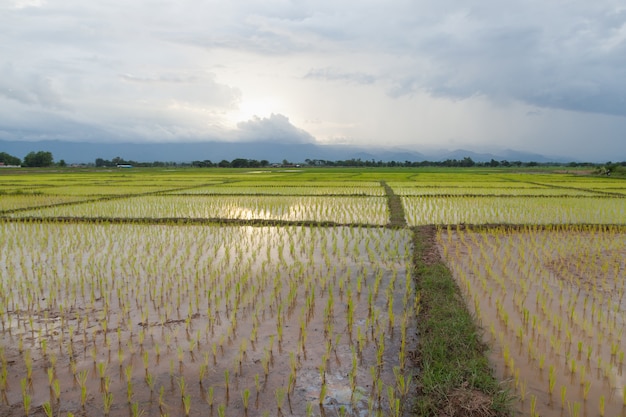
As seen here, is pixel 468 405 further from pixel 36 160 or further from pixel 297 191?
pixel 36 160

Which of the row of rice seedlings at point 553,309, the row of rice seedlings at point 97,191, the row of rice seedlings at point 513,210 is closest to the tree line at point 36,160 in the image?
the row of rice seedlings at point 97,191

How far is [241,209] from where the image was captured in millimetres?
11375

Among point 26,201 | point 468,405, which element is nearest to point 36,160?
point 26,201

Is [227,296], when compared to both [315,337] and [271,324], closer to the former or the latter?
[271,324]

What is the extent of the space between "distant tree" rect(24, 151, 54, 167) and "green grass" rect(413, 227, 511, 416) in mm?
69143

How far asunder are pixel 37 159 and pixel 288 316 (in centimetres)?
6896

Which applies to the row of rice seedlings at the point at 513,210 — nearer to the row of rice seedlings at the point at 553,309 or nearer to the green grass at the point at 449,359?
the row of rice seedlings at the point at 553,309

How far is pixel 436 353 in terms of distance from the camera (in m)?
3.10

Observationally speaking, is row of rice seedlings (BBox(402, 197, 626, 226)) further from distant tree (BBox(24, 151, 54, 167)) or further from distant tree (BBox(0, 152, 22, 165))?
distant tree (BBox(0, 152, 22, 165))

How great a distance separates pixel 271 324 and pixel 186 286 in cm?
151

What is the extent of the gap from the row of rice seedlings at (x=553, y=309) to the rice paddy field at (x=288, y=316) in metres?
0.02

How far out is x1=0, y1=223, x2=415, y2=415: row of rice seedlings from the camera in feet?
9.11

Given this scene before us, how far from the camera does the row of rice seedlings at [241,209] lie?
9977 mm

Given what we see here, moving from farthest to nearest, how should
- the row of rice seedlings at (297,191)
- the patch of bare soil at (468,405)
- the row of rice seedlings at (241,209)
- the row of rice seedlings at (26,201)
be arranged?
the row of rice seedlings at (297,191) → the row of rice seedlings at (26,201) → the row of rice seedlings at (241,209) → the patch of bare soil at (468,405)
